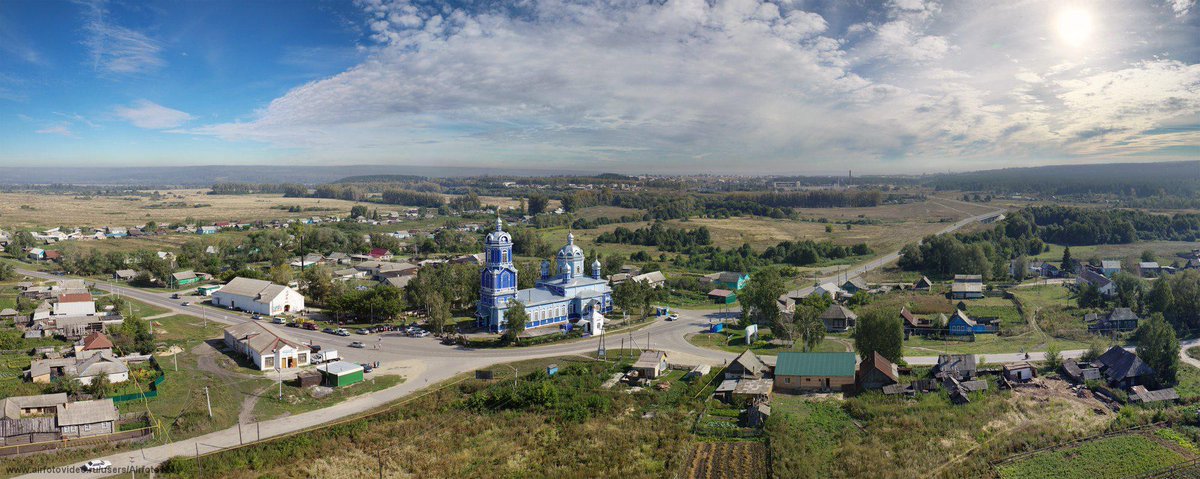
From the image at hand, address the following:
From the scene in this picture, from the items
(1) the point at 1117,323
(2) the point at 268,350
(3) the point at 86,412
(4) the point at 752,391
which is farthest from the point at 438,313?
(1) the point at 1117,323

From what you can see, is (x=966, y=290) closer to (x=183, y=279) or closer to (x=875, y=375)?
(x=875, y=375)

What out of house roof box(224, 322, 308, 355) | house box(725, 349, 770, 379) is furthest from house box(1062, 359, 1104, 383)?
house roof box(224, 322, 308, 355)

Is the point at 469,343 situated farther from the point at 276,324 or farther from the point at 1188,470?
the point at 1188,470

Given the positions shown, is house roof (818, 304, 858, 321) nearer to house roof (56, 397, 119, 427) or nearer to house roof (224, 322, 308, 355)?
house roof (224, 322, 308, 355)

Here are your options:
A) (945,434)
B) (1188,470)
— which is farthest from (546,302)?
(1188,470)

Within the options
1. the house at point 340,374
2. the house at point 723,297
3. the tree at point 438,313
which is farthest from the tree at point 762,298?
the house at point 340,374

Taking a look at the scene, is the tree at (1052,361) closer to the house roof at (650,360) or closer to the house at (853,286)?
the house roof at (650,360)
